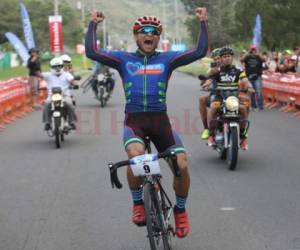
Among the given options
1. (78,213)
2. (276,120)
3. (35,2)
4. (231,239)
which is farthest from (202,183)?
(35,2)

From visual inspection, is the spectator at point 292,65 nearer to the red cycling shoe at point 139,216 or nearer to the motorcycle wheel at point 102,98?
the motorcycle wheel at point 102,98

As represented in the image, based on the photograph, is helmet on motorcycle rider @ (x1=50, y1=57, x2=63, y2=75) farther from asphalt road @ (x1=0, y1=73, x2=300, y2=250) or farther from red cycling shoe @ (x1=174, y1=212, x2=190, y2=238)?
red cycling shoe @ (x1=174, y1=212, x2=190, y2=238)

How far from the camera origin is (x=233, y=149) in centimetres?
1041

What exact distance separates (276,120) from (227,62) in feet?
24.5

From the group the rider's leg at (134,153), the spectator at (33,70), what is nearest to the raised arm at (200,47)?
the rider's leg at (134,153)

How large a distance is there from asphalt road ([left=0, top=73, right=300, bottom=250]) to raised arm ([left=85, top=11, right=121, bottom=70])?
1636 mm

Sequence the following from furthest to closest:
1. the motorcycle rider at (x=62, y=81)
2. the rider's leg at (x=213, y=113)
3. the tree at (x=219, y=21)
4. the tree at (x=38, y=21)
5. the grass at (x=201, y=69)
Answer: the tree at (x=38, y=21), the tree at (x=219, y=21), the grass at (x=201, y=69), the motorcycle rider at (x=62, y=81), the rider's leg at (x=213, y=113)

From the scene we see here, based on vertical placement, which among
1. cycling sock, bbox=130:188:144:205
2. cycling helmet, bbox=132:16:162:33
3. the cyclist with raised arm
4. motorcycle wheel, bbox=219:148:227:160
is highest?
cycling helmet, bbox=132:16:162:33

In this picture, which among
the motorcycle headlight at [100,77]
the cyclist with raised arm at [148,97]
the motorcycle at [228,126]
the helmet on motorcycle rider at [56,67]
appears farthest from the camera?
the motorcycle headlight at [100,77]

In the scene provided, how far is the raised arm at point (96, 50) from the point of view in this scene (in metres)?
6.40

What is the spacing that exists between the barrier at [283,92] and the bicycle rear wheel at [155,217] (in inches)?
557

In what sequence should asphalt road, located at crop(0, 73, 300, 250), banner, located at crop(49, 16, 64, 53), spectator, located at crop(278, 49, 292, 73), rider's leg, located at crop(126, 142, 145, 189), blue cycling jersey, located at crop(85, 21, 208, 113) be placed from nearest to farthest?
rider's leg, located at crop(126, 142, 145, 189)
blue cycling jersey, located at crop(85, 21, 208, 113)
asphalt road, located at crop(0, 73, 300, 250)
spectator, located at crop(278, 49, 292, 73)
banner, located at crop(49, 16, 64, 53)

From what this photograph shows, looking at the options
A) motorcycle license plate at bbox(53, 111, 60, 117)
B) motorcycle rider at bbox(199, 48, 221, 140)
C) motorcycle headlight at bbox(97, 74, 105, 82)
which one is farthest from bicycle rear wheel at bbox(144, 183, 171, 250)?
motorcycle headlight at bbox(97, 74, 105, 82)

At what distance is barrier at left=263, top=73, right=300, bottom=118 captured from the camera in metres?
20.5
